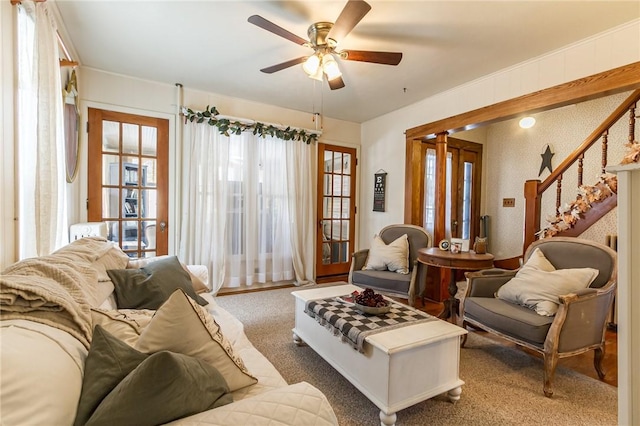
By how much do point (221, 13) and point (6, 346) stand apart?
230 cm

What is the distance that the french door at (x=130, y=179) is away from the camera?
10.7 ft

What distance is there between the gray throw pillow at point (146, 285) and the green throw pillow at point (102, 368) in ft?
3.28

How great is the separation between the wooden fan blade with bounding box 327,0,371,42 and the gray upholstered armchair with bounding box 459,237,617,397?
2.16 m

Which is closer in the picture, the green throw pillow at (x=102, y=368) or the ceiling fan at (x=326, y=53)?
the green throw pillow at (x=102, y=368)

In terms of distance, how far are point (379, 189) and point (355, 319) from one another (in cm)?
295

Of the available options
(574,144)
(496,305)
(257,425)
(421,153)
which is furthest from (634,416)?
(574,144)

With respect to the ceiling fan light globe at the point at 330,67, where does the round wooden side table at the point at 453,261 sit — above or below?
below

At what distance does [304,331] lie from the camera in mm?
2398

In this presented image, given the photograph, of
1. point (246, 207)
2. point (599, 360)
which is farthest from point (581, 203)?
point (246, 207)

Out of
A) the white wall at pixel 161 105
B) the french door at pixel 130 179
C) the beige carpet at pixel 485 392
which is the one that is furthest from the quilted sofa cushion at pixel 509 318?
the french door at pixel 130 179

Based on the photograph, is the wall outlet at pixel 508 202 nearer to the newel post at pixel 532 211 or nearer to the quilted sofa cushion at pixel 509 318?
the newel post at pixel 532 211

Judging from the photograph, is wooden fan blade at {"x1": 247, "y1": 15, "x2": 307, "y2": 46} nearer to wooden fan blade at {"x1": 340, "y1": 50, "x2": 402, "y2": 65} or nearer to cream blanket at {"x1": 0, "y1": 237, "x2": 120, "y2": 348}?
wooden fan blade at {"x1": 340, "y1": 50, "x2": 402, "y2": 65}

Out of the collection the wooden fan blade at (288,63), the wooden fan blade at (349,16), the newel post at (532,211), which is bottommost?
the newel post at (532,211)

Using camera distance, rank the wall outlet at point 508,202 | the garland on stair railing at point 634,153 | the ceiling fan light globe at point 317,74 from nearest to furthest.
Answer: the ceiling fan light globe at point 317,74 → the garland on stair railing at point 634,153 → the wall outlet at point 508,202
